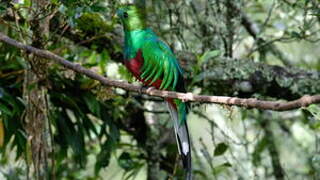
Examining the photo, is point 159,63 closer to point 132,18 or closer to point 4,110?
point 132,18

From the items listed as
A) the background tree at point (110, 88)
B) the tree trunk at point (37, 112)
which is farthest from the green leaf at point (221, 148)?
the tree trunk at point (37, 112)

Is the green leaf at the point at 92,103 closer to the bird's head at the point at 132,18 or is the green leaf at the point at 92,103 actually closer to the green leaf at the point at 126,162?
the green leaf at the point at 126,162

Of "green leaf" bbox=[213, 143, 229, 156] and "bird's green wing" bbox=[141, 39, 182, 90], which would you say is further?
"green leaf" bbox=[213, 143, 229, 156]

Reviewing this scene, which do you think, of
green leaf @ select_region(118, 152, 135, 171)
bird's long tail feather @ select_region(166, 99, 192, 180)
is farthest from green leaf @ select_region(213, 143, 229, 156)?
bird's long tail feather @ select_region(166, 99, 192, 180)

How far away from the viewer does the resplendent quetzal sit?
2.93 metres

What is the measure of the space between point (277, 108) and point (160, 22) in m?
2.49

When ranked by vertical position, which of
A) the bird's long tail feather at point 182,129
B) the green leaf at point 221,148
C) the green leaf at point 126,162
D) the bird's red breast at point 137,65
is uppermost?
the bird's red breast at point 137,65

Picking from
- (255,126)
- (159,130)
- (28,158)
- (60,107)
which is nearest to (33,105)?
(28,158)

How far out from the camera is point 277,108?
1791mm

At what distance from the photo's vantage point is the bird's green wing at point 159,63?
9.59ft

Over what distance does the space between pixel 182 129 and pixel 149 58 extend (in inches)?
15.6

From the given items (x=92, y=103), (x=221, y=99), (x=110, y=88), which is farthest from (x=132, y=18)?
(x=221, y=99)

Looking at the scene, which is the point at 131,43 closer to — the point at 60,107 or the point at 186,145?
the point at 186,145

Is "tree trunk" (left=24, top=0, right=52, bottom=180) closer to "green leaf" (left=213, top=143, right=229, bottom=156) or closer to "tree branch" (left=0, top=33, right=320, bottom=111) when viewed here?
"tree branch" (left=0, top=33, right=320, bottom=111)
